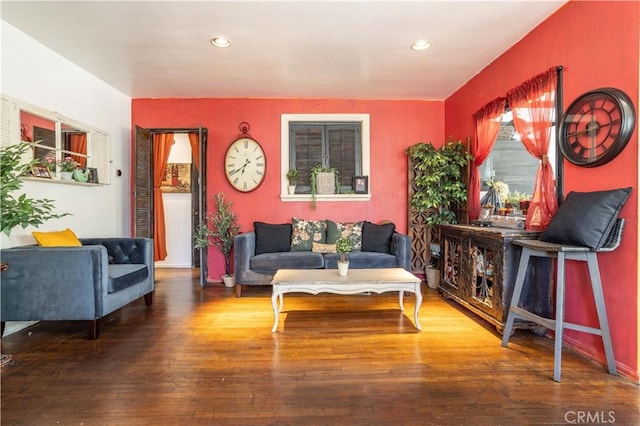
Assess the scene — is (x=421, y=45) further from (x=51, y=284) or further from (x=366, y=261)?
(x=51, y=284)

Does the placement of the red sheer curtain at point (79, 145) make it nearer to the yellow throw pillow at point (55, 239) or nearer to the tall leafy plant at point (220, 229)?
the yellow throw pillow at point (55, 239)

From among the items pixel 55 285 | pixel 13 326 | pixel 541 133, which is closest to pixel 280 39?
pixel 541 133

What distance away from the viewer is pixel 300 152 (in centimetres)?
460

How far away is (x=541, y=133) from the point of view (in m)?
2.64

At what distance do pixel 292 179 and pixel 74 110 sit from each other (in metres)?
2.64

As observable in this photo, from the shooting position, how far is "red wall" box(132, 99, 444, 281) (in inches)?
178

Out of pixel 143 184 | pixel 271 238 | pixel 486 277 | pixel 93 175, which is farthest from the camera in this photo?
pixel 143 184

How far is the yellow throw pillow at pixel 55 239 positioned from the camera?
9.11 ft

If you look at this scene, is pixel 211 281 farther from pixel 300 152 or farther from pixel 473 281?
pixel 473 281

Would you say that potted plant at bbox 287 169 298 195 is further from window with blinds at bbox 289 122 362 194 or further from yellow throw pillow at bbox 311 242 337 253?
yellow throw pillow at bbox 311 242 337 253

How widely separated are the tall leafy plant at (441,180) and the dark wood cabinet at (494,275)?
2.16ft

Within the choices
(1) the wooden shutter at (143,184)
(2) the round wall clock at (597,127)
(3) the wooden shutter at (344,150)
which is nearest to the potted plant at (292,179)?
(3) the wooden shutter at (344,150)

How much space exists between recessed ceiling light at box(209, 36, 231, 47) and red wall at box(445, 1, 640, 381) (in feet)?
9.10

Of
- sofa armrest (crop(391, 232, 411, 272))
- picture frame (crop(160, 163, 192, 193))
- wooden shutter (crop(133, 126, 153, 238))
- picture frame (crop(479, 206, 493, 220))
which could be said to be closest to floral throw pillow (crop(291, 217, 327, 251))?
sofa armrest (crop(391, 232, 411, 272))
